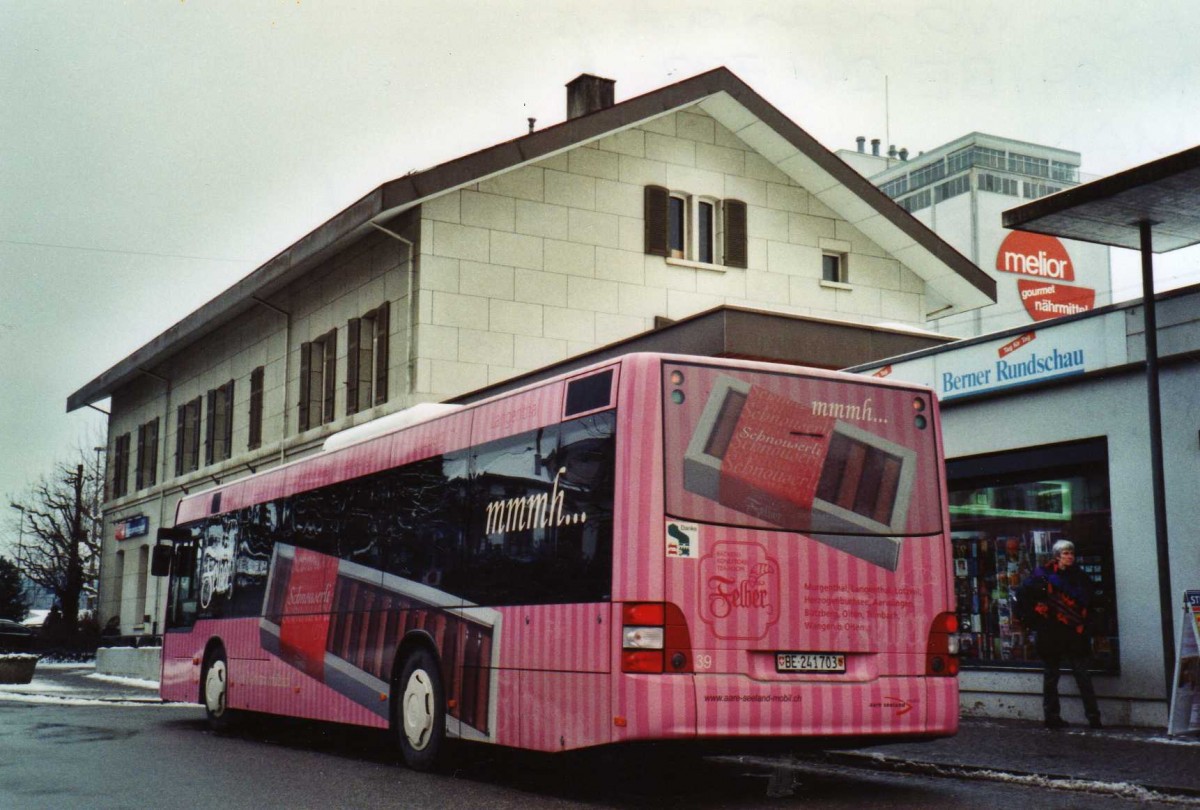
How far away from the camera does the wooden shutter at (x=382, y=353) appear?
27391 mm

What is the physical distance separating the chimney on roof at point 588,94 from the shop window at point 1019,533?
55.5ft

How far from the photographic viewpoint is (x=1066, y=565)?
13945 mm

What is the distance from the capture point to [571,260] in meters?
27.9

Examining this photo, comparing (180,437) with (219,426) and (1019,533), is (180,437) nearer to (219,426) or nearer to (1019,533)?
(219,426)

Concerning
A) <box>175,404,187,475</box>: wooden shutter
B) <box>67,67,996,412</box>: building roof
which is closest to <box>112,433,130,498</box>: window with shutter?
<box>175,404,187,475</box>: wooden shutter

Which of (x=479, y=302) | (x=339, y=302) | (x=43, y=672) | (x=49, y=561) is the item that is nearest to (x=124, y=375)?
(x=43, y=672)

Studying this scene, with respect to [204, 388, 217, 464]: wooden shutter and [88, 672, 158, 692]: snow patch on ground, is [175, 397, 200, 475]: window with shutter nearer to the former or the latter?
[204, 388, 217, 464]: wooden shutter

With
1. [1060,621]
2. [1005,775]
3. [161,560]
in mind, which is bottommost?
[1005,775]

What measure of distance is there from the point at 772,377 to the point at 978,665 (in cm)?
733

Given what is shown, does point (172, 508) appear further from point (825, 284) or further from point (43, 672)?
point (825, 284)

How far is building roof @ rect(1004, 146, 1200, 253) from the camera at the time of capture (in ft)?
39.0

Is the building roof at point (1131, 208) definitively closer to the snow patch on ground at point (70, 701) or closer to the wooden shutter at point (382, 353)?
the wooden shutter at point (382, 353)

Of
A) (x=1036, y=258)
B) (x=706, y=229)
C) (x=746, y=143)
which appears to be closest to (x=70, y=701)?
(x=706, y=229)

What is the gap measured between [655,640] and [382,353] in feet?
63.3
